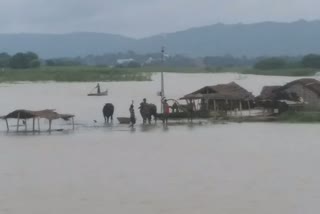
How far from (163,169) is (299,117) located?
38.6 feet

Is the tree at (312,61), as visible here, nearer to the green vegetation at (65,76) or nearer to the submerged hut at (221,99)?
the green vegetation at (65,76)

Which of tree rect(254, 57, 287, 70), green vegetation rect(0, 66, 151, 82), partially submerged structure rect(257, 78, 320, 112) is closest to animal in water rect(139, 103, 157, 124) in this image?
partially submerged structure rect(257, 78, 320, 112)

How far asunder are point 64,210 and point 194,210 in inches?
89.0

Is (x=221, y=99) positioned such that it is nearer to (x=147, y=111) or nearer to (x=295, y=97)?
(x=295, y=97)

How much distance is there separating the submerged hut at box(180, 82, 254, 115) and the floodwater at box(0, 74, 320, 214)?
275 centimetres

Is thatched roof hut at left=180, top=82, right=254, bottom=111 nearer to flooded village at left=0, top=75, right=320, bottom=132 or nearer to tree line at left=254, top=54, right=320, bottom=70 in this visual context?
flooded village at left=0, top=75, right=320, bottom=132

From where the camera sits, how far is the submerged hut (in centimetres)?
3002

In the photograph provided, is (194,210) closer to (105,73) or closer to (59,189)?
(59,189)

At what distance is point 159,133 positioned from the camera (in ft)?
81.4

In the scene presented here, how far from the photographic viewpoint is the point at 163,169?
671 inches

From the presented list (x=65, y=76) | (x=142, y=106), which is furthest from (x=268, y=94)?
(x=65, y=76)

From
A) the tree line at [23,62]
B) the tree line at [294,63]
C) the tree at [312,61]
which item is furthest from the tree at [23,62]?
the tree at [312,61]

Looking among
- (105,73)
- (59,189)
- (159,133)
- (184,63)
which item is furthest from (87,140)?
(184,63)

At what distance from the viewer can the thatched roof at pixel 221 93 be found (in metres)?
29.9
